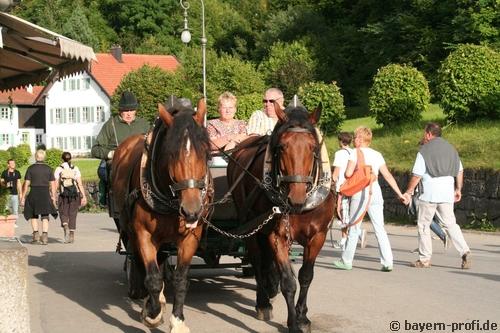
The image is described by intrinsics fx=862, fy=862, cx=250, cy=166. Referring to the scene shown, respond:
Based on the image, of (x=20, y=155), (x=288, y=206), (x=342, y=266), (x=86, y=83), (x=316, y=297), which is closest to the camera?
(x=288, y=206)

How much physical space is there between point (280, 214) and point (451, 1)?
38.2 m

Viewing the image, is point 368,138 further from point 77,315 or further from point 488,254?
point 77,315

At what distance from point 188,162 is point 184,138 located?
222mm

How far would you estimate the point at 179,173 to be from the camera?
7.55m

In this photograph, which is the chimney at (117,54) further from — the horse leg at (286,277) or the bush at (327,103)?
the horse leg at (286,277)

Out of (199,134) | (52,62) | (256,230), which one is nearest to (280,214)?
(256,230)

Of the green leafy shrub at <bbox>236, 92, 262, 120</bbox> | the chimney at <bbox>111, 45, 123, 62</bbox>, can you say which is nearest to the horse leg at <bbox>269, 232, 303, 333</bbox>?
the green leafy shrub at <bbox>236, 92, 262, 120</bbox>

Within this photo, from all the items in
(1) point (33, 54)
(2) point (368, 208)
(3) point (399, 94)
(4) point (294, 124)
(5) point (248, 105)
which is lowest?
(2) point (368, 208)

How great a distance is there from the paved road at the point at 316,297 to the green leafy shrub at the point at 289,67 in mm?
45947

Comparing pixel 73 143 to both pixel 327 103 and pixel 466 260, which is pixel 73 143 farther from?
pixel 466 260

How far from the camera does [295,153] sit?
7824 mm

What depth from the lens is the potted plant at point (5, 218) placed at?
12.5m

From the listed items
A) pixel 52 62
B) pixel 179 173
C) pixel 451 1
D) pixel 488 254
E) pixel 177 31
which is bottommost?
pixel 488 254

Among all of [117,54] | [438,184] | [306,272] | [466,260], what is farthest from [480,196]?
[117,54]
